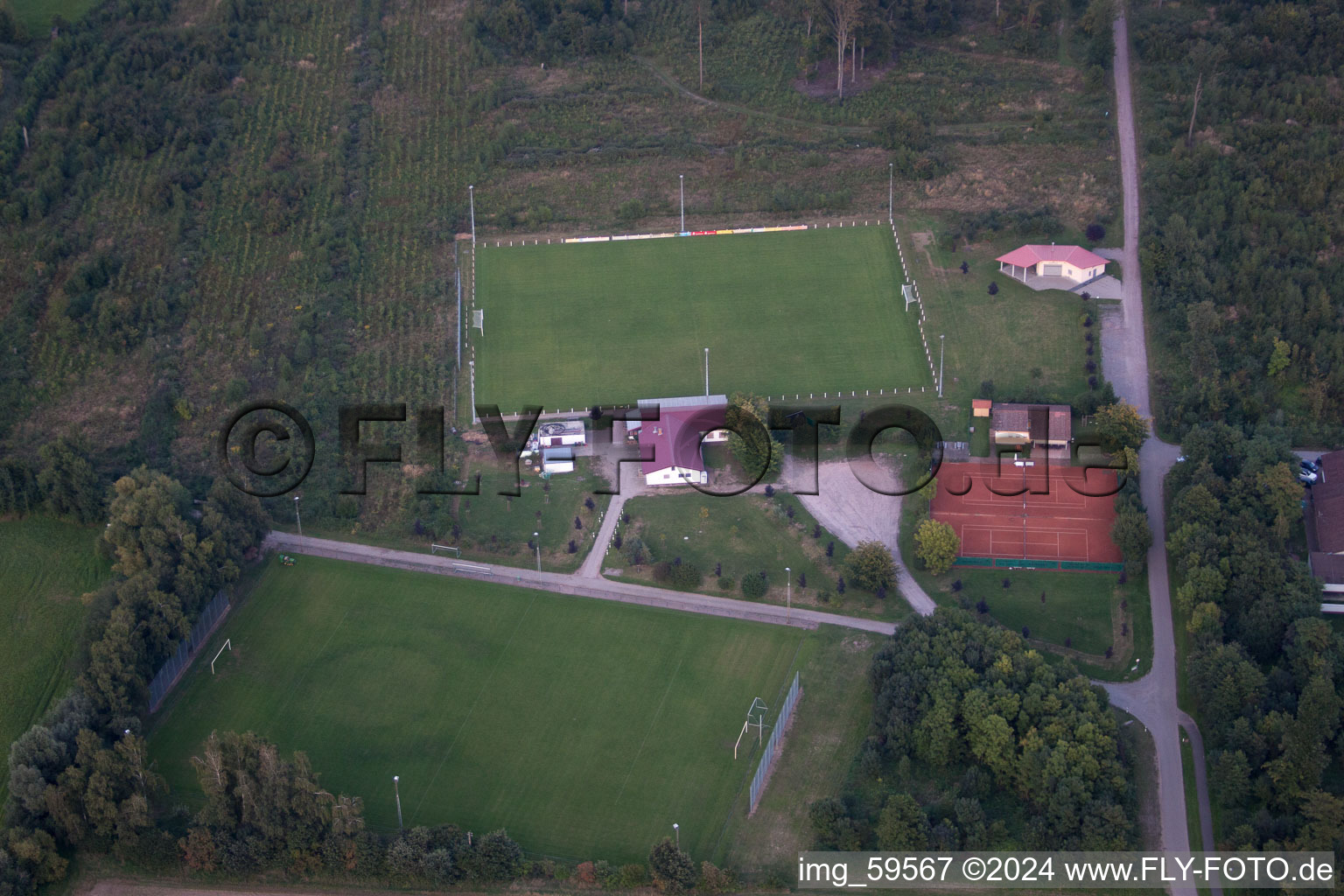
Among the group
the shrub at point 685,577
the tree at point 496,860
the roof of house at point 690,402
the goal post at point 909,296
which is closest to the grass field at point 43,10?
the roof of house at point 690,402

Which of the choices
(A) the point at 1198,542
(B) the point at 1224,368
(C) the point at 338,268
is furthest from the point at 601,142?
(A) the point at 1198,542

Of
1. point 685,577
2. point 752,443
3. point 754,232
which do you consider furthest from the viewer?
point 754,232

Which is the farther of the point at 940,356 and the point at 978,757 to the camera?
the point at 940,356

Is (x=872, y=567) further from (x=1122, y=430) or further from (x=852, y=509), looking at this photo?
(x=1122, y=430)

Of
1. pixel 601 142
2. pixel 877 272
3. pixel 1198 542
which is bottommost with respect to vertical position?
pixel 1198 542

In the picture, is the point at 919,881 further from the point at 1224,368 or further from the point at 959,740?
the point at 1224,368

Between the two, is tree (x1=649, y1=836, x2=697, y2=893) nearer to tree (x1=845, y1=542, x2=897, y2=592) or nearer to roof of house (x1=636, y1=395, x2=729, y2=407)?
tree (x1=845, y1=542, x2=897, y2=592)

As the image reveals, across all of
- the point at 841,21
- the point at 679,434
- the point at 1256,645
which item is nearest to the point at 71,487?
the point at 679,434

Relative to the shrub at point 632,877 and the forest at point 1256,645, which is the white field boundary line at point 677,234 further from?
the shrub at point 632,877
